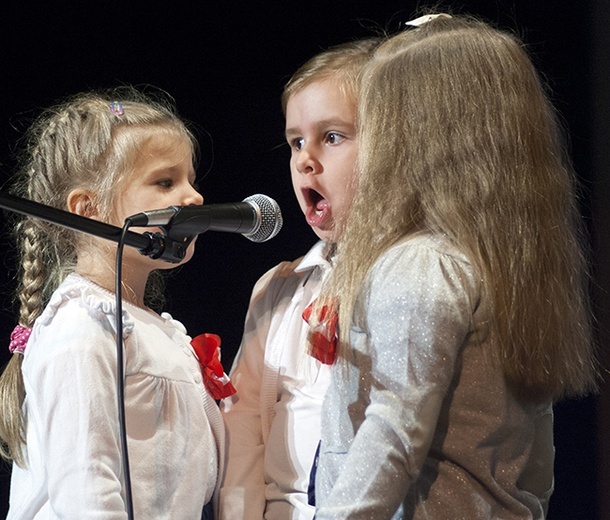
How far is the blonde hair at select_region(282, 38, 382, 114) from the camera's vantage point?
5.48 feet

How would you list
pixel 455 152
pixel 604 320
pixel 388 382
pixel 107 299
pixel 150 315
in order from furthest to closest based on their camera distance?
pixel 604 320
pixel 150 315
pixel 107 299
pixel 455 152
pixel 388 382

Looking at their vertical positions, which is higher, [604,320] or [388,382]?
[388,382]

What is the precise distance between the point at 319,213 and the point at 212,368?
0.37m

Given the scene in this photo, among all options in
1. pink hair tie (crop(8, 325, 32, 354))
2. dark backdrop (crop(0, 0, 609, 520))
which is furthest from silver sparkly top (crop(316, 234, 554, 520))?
dark backdrop (crop(0, 0, 609, 520))

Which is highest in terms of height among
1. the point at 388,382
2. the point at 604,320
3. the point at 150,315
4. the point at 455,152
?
the point at 455,152

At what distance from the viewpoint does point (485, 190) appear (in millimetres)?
1156

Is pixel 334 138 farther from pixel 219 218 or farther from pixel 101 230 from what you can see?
pixel 101 230

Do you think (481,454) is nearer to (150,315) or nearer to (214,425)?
(214,425)

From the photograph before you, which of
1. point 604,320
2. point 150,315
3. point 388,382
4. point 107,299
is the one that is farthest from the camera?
point 604,320

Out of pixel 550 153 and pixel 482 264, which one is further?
pixel 550 153

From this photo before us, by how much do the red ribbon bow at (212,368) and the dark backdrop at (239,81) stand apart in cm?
68

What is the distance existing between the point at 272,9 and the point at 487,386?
149cm

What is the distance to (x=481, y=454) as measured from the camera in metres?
1.09

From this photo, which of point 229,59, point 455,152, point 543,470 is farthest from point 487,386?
point 229,59
